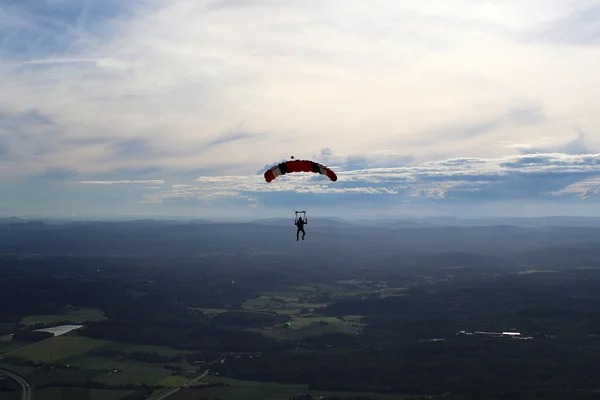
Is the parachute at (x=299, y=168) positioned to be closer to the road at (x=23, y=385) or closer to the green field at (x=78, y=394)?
the green field at (x=78, y=394)

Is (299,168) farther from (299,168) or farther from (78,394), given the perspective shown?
(78,394)

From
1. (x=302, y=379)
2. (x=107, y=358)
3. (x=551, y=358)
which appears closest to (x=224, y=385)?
(x=302, y=379)

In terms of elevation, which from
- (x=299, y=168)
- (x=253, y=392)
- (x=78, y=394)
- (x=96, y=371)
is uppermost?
(x=299, y=168)

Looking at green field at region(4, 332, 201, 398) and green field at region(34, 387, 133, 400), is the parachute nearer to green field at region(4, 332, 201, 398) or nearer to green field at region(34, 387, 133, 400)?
green field at region(34, 387, 133, 400)

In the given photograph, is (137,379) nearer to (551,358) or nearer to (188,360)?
(188,360)

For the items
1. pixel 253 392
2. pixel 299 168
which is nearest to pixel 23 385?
pixel 253 392

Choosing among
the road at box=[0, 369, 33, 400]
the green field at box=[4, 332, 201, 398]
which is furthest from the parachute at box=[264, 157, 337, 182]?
the road at box=[0, 369, 33, 400]
